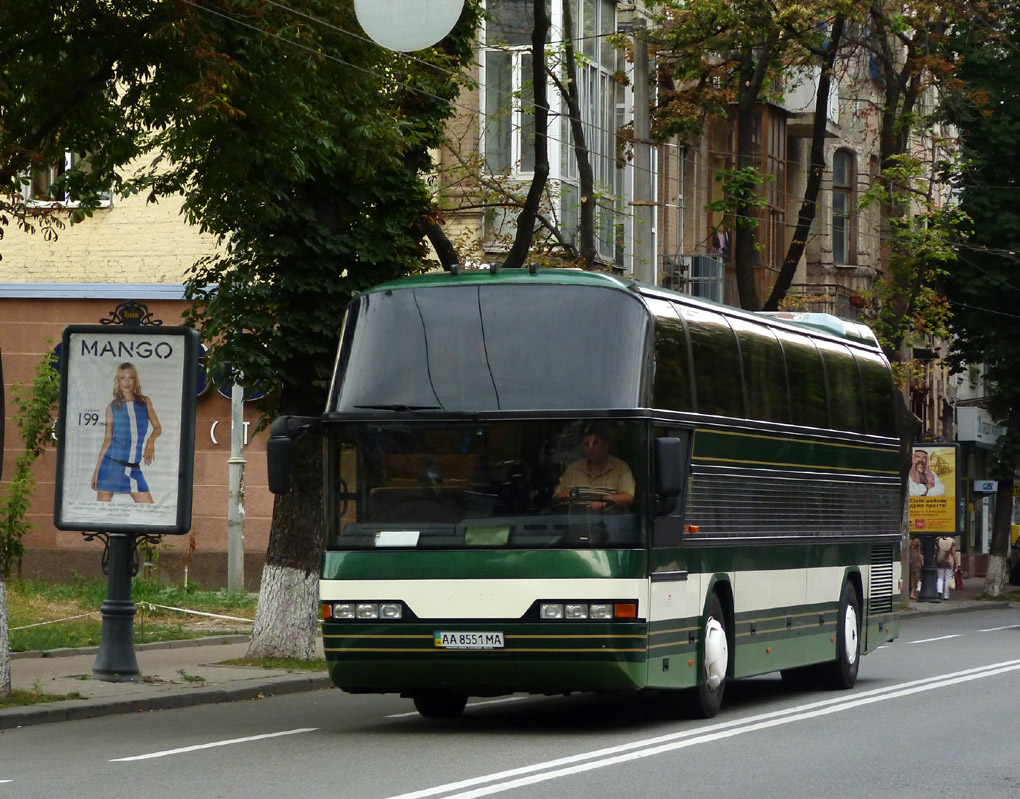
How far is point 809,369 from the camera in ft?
58.0

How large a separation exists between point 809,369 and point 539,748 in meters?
6.30

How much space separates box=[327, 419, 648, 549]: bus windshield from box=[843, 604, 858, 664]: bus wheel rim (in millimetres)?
6023

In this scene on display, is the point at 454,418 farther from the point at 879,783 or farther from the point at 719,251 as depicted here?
the point at 719,251

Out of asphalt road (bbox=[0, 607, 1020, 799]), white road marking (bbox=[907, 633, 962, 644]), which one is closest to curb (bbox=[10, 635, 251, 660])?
asphalt road (bbox=[0, 607, 1020, 799])

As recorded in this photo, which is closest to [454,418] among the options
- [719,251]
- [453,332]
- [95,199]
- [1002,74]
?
[453,332]

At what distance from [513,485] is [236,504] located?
57.3ft

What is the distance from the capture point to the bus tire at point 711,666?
14539mm

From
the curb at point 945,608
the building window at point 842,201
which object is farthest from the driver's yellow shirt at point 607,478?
the building window at point 842,201

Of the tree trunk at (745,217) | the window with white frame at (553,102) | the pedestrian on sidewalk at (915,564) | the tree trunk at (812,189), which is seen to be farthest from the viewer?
the pedestrian on sidewalk at (915,564)

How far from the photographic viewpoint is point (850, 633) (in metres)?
18.9

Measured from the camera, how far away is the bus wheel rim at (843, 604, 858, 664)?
1870cm

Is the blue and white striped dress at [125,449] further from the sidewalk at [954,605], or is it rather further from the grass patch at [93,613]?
the sidewalk at [954,605]

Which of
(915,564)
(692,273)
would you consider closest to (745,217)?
(692,273)

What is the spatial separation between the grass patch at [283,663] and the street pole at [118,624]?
74.3 inches
